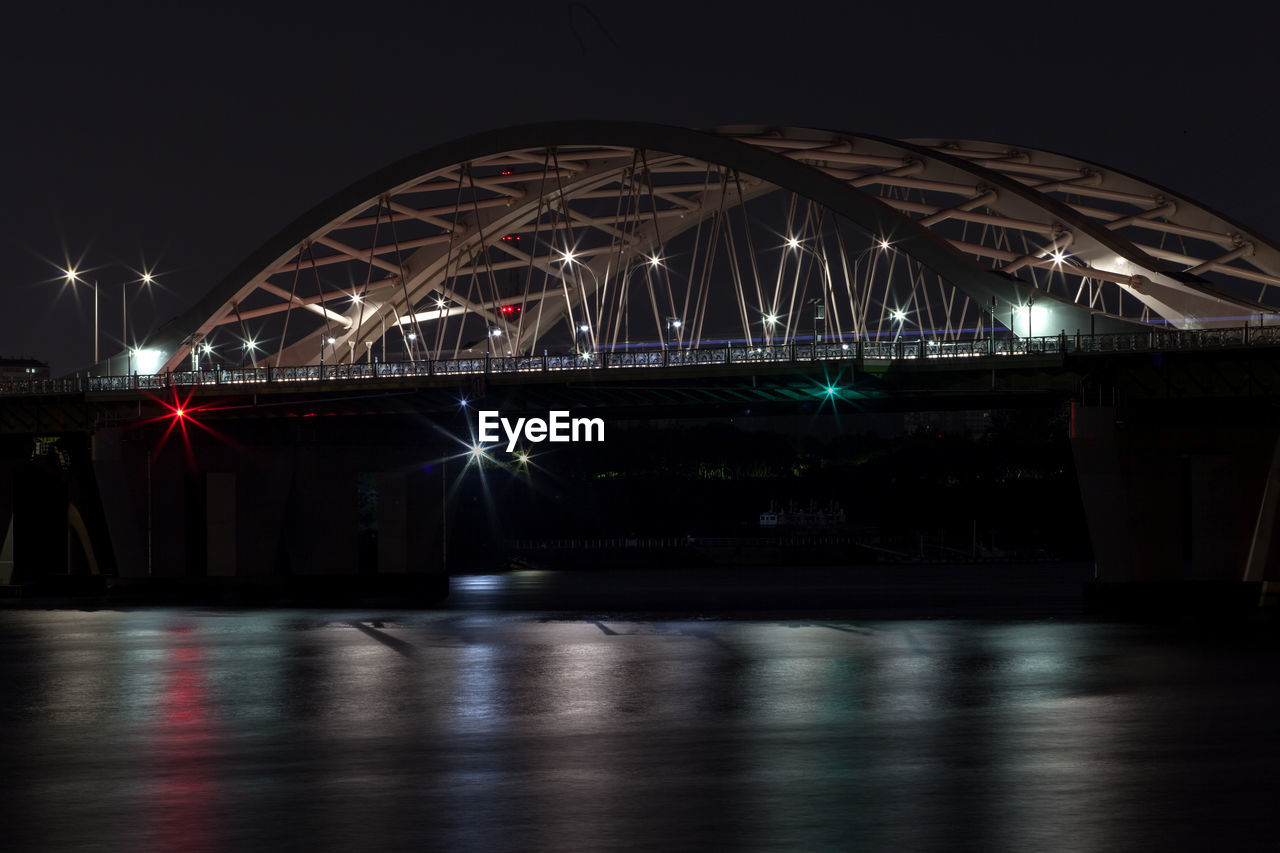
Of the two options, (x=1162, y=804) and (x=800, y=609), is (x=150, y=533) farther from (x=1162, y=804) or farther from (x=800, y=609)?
(x=1162, y=804)

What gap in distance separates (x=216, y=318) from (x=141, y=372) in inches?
211

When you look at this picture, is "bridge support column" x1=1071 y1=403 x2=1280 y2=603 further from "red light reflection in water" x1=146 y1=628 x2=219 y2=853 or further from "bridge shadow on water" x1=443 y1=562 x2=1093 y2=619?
"red light reflection in water" x1=146 y1=628 x2=219 y2=853

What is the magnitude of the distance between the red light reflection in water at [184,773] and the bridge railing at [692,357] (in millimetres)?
37807

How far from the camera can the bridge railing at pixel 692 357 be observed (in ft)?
235

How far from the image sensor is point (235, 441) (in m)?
96.2

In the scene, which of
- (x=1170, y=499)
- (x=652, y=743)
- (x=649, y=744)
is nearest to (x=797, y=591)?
(x=1170, y=499)

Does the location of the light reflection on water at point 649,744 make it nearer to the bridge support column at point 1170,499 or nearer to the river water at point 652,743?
the river water at point 652,743

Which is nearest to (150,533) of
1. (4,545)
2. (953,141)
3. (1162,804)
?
(4,545)

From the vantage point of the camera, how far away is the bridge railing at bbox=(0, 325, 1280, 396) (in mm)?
71562

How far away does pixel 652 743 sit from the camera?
3250 cm

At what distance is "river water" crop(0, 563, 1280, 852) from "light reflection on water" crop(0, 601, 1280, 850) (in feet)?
0.31
